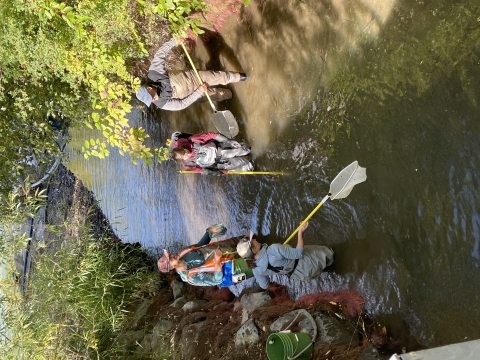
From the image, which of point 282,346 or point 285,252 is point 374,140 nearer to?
point 285,252

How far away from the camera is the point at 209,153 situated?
6520mm

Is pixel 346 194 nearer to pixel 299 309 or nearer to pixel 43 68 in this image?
pixel 299 309

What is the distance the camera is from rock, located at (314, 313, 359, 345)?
4.88 m

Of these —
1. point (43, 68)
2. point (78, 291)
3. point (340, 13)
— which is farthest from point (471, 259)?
point (43, 68)

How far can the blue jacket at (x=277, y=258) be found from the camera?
15.9 ft

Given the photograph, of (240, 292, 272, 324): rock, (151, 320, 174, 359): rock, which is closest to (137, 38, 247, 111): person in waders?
(240, 292, 272, 324): rock

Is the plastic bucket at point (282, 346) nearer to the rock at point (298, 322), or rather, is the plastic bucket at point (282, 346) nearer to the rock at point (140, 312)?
the rock at point (298, 322)

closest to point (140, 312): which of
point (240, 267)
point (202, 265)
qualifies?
point (202, 265)

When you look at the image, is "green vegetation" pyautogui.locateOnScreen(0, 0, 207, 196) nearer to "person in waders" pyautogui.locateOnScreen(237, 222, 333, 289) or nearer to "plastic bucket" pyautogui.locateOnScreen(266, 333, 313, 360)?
"person in waders" pyautogui.locateOnScreen(237, 222, 333, 289)

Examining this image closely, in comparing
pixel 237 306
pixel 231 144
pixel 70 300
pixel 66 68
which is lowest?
pixel 237 306

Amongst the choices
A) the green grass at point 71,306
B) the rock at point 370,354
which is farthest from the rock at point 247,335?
the green grass at point 71,306

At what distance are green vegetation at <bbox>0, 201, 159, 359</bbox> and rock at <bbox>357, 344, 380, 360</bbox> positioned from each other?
12.5 feet

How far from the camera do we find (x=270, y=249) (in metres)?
4.90

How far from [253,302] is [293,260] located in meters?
1.81
